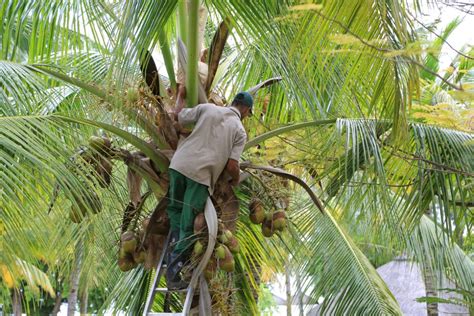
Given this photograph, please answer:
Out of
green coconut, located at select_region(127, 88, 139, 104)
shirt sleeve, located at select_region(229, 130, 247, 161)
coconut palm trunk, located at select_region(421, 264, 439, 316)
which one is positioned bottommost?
coconut palm trunk, located at select_region(421, 264, 439, 316)

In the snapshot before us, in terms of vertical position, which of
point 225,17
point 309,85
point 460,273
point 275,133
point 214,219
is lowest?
point 460,273

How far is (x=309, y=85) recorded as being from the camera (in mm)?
5562

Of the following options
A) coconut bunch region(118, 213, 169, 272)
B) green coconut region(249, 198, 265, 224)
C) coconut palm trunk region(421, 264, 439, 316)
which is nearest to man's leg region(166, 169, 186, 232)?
coconut bunch region(118, 213, 169, 272)

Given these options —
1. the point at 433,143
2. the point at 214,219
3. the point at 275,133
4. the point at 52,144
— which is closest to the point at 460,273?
the point at 433,143

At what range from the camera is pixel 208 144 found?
17.7 ft

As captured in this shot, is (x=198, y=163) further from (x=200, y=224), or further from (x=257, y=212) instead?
(x=257, y=212)

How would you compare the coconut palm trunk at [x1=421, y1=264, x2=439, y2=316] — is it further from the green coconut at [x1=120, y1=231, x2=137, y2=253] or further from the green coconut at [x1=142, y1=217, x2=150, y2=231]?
the green coconut at [x1=120, y1=231, x2=137, y2=253]

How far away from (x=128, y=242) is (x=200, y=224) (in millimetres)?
605

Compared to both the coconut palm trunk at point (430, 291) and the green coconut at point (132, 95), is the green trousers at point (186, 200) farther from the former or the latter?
the coconut palm trunk at point (430, 291)

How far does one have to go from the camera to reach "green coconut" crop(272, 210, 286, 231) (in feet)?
18.7

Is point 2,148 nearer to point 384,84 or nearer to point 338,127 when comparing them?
point 384,84

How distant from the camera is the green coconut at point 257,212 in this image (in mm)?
5793

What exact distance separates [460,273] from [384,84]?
13.4 ft

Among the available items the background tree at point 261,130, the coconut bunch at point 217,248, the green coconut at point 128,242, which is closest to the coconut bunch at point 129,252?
the green coconut at point 128,242
